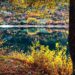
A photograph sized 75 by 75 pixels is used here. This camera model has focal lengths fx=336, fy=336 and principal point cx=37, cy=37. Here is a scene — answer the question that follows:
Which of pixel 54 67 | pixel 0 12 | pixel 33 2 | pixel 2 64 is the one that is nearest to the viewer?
pixel 33 2

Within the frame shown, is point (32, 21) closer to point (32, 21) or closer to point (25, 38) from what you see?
point (32, 21)

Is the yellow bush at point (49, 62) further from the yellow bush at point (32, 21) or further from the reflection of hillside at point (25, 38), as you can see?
the yellow bush at point (32, 21)

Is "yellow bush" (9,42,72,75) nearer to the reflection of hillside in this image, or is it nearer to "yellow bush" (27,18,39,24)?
the reflection of hillside

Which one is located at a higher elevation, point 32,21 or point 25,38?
point 32,21

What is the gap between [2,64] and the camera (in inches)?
215

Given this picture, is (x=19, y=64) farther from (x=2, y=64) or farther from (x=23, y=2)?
(x=23, y=2)

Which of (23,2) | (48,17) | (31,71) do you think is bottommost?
(31,71)

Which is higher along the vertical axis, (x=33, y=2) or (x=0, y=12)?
(x=33, y=2)

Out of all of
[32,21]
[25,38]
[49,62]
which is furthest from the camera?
[32,21]

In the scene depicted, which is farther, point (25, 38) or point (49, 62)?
point (25, 38)

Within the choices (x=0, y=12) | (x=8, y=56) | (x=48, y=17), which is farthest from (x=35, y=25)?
(x=8, y=56)

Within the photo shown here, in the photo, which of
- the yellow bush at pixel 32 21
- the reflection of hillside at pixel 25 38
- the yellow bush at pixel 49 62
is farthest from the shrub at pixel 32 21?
the yellow bush at pixel 49 62

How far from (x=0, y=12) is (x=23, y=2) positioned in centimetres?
306

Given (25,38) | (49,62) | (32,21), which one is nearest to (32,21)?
(32,21)
